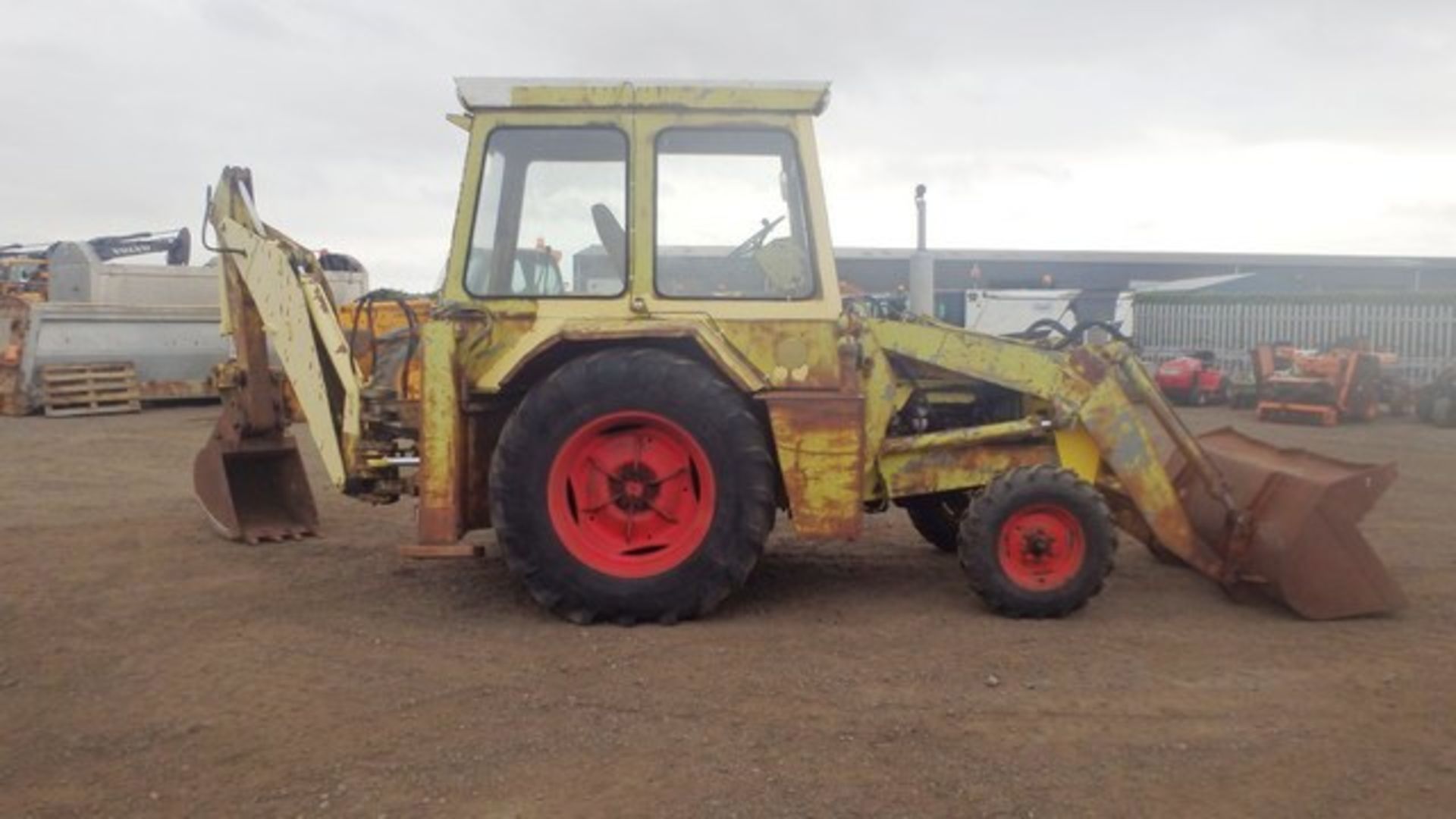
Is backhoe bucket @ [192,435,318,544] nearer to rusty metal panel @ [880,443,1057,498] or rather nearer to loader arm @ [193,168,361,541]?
loader arm @ [193,168,361,541]

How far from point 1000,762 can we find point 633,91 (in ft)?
11.1

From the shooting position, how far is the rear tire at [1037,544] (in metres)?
5.59

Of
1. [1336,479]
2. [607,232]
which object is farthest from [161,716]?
[1336,479]

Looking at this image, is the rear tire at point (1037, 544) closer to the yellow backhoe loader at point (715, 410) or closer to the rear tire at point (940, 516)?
the yellow backhoe loader at point (715, 410)

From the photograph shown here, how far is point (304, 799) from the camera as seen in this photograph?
3650 millimetres

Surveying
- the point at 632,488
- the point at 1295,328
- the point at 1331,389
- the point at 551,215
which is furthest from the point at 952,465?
the point at 1295,328

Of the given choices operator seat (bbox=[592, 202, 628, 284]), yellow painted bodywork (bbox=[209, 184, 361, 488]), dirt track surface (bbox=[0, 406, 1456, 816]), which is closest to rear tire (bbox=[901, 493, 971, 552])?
dirt track surface (bbox=[0, 406, 1456, 816])

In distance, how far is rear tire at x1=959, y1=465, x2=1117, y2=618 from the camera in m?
5.59

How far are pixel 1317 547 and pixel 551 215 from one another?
3.91 meters

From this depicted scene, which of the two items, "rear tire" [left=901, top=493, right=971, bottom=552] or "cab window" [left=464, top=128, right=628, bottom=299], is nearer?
"cab window" [left=464, top=128, right=628, bottom=299]

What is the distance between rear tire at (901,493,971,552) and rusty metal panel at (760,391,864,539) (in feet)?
4.64

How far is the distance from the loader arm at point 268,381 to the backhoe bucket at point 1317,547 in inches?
174

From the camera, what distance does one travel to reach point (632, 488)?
5.63 metres

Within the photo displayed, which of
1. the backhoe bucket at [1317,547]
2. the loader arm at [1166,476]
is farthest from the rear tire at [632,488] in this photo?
the backhoe bucket at [1317,547]
